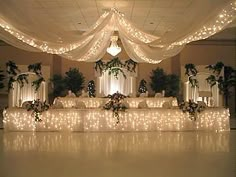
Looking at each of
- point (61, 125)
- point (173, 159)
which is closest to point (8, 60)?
point (61, 125)

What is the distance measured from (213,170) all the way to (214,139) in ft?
12.0

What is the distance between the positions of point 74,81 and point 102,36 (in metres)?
9.72

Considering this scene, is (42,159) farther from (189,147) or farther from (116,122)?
(116,122)

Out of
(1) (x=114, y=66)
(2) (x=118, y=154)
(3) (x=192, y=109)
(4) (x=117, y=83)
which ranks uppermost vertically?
(1) (x=114, y=66)

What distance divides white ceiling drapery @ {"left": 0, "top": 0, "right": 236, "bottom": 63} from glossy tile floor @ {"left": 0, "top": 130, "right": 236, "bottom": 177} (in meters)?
1.94

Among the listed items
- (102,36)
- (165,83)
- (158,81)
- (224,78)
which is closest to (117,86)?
(158,81)

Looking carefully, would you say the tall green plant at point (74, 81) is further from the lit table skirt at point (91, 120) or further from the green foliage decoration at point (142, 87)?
the lit table skirt at point (91, 120)

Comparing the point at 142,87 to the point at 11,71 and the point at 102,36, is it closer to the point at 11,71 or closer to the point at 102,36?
the point at 11,71

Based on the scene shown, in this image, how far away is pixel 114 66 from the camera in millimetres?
16953

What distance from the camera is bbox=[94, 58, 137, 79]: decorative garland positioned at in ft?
55.3

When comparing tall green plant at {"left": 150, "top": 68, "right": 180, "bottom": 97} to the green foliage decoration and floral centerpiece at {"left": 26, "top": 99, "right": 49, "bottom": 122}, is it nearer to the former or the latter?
the green foliage decoration

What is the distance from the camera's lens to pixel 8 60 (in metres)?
17.4

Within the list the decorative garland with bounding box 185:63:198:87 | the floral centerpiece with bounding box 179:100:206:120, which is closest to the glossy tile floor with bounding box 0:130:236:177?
the floral centerpiece with bounding box 179:100:206:120

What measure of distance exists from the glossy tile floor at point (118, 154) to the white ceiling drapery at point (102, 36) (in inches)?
76.5
